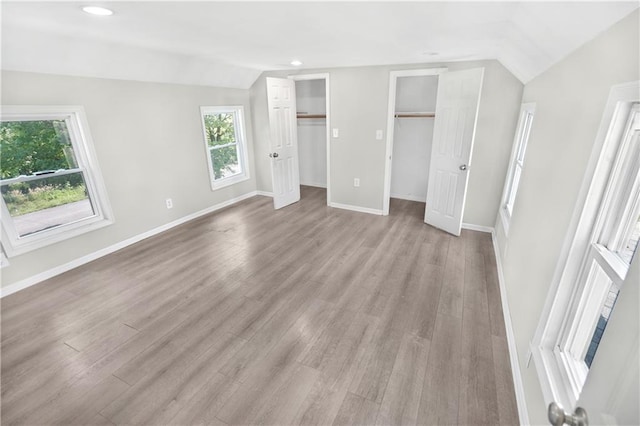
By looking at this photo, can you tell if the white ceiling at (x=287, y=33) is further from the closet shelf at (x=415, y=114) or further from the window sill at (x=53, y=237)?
the window sill at (x=53, y=237)

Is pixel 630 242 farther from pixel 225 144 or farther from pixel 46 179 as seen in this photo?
pixel 225 144

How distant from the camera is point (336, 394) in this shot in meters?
1.74

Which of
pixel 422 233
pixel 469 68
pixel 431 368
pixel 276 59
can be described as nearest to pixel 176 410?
pixel 431 368

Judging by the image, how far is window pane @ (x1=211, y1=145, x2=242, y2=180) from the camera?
483cm

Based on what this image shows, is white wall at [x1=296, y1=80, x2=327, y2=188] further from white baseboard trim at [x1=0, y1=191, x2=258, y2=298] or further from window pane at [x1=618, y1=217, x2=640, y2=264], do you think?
window pane at [x1=618, y1=217, x2=640, y2=264]

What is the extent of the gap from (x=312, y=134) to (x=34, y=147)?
4.20 meters

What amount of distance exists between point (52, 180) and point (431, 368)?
3927 mm

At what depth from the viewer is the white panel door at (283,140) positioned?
4.44 meters

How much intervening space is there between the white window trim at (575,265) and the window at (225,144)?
177 inches

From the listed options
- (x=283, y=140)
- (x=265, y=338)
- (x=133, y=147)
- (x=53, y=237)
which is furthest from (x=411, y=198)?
(x=53, y=237)

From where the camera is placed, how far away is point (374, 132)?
4.28m

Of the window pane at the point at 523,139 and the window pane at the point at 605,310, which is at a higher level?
the window pane at the point at 523,139

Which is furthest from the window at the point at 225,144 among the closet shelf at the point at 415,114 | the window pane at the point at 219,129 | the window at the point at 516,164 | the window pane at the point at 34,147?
the window at the point at 516,164

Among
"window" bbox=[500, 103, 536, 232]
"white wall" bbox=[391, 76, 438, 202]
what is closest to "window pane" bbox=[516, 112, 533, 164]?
"window" bbox=[500, 103, 536, 232]
